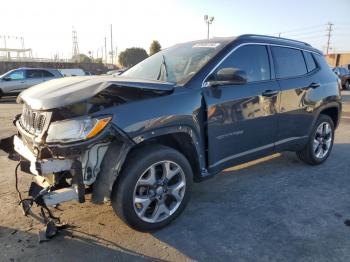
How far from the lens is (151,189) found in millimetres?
3309

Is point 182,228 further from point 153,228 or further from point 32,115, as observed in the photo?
point 32,115

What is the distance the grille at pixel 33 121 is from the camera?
2995 millimetres

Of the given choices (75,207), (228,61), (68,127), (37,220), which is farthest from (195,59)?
(37,220)

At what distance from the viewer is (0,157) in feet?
19.1

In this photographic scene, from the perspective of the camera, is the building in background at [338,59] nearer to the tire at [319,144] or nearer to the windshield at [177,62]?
the tire at [319,144]

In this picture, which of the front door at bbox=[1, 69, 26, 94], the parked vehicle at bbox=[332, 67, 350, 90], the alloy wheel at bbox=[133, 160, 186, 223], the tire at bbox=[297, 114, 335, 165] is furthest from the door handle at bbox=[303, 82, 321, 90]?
the parked vehicle at bbox=[332, 67, 350, 90]

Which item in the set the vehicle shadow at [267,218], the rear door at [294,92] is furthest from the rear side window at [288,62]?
the vehicle shadow at [267,218]

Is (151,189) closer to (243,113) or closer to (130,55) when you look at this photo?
(243,113)

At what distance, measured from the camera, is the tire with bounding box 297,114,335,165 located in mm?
5211

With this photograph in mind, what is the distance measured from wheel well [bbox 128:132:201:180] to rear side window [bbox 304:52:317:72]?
2.57 m

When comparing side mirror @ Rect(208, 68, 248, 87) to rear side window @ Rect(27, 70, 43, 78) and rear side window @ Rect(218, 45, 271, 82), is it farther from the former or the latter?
rear side window @ Rect(27, 70, 43, 78)

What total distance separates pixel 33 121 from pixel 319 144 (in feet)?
14.0

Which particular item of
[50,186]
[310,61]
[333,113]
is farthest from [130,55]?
[50,186]

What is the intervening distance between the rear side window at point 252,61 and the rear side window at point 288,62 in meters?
0.22
